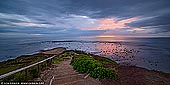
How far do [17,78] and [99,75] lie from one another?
4570 millimetres

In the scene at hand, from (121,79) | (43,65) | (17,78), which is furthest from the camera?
(43,65)

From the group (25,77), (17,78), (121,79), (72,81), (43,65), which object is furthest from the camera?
(43,65)

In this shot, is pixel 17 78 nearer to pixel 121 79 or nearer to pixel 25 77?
pixel 25 77

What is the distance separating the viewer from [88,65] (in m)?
11.0

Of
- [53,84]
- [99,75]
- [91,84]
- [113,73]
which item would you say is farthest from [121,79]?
[53,84]

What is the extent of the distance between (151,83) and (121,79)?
1667mm

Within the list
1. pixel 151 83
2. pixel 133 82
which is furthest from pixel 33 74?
pixel 151 83

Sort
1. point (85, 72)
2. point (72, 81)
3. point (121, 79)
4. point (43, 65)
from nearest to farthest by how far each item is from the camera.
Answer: point (72, 81) < point (121, 79) < point (85, 72) < point (43, 65)

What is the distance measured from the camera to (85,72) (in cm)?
1070

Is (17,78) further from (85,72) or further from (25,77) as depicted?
(85,72)

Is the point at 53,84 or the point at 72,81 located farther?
the point at 72,81

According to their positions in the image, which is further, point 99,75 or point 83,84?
point 99,75

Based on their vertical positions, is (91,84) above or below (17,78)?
below

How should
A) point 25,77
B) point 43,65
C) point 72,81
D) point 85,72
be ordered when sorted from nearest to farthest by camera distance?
1. point 25,77
2. point 72,81
3. point 85,72
4. point 43,65
